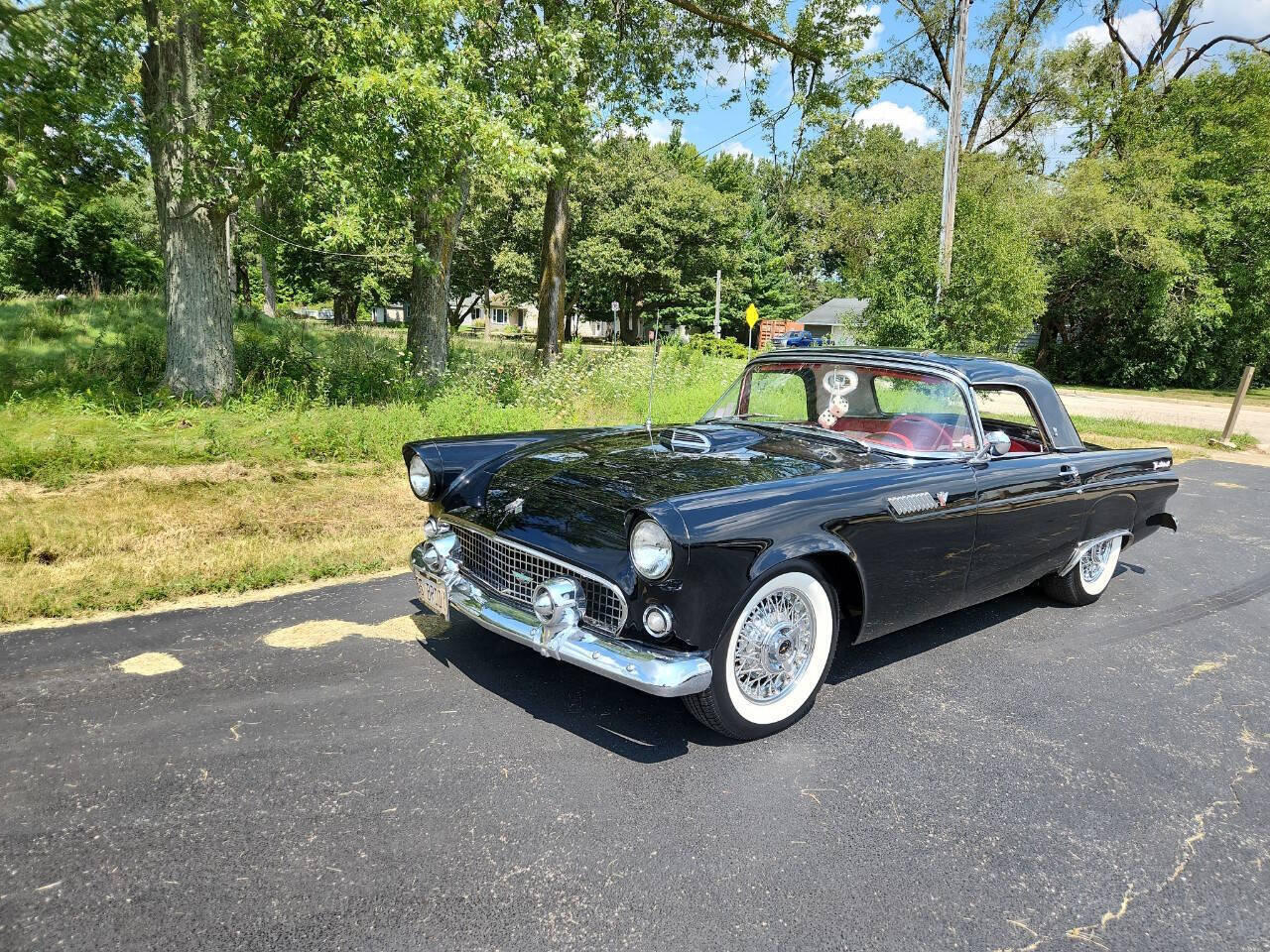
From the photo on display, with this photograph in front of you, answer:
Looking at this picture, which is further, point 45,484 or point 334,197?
point 334,197

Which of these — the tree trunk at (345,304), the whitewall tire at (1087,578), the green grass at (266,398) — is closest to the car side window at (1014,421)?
the whitewall tire at (1087,578)

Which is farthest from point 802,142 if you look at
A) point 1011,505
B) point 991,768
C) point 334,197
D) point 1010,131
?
point 1010,131

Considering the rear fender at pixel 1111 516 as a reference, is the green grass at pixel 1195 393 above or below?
above

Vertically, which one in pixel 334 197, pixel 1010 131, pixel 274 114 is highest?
pixel 1010 131

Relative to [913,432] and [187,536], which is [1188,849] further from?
[187,536]

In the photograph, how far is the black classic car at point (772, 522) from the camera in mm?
2736

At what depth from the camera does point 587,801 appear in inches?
100

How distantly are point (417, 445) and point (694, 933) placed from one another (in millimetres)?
2741

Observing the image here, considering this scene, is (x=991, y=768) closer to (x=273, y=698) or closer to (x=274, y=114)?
(x=273, y=698)

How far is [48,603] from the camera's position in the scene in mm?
4016

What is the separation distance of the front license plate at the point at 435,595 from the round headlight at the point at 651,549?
102 cm

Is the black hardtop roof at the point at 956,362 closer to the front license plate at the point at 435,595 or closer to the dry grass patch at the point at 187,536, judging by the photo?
the front license plate at the point at 435,595

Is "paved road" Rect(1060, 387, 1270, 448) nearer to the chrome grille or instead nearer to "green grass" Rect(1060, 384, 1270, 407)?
"green grass" Rect(1060, 384, 1270, 407)

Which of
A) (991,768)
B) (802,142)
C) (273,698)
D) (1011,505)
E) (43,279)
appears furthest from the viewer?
(43,279)
